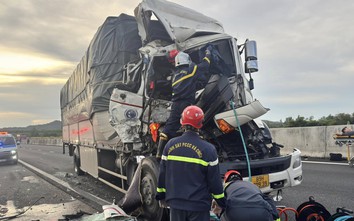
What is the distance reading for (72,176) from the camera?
10883 millimetres

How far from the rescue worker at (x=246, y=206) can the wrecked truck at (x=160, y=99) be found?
1.06 m

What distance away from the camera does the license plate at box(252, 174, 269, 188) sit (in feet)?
14.9

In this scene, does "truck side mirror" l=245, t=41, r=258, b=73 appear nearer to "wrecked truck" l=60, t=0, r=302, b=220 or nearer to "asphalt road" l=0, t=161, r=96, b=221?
"wrecked truck" l=60, t=0, r=302, b=220

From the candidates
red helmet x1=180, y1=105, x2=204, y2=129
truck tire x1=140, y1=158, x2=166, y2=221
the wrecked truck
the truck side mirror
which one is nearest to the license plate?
the wrecked truck

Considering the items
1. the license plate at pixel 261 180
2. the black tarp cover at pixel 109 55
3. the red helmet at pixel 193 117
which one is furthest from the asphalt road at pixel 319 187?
the red helmet at pixel 193 117

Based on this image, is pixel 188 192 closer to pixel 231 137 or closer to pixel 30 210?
pixel 231 137

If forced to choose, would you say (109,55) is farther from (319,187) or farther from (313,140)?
(313,140)

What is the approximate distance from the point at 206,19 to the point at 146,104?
2264 millimetres

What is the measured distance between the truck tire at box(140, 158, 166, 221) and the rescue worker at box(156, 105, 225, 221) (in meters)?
1.47

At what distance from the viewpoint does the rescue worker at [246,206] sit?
3.07m

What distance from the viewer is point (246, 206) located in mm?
3109

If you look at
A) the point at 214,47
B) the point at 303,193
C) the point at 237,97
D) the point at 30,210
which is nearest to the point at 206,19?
the point at 214,47

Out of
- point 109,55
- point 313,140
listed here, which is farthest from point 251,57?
point 313,140

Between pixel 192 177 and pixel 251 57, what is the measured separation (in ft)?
11.2
